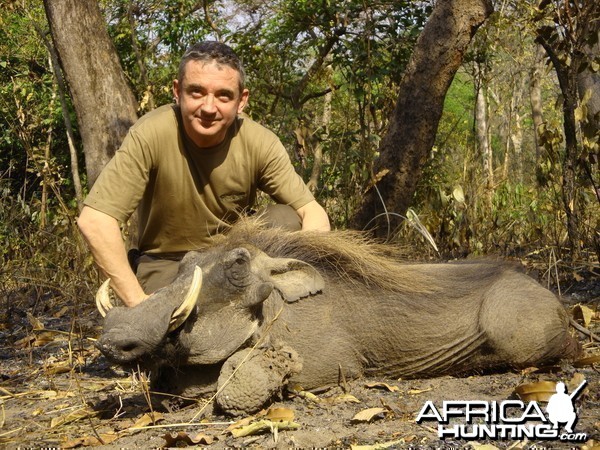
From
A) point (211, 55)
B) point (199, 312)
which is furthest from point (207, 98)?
point (199, 312)

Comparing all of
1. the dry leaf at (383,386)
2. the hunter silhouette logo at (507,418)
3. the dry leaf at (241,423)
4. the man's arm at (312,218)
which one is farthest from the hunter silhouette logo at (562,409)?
the man's arm at (312,218)

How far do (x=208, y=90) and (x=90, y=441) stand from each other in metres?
1.55

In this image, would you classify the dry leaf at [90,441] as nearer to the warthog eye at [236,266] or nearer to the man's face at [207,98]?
the warthog eye at [236,266]

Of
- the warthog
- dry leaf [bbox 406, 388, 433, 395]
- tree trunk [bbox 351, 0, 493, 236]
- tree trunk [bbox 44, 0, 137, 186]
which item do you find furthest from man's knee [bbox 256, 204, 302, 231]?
tree trunk [bbox 44, 0, 137, 186]

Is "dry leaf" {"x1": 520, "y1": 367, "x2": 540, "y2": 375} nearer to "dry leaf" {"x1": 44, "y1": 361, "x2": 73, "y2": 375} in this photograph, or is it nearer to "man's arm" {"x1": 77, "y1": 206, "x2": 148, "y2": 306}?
"man's arm" {"x1": 77, "y1": 206, "x2": 148, "y2": 306}

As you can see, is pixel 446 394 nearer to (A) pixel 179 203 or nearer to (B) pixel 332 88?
(A) pixel 179 203

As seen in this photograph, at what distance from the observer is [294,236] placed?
3.46m

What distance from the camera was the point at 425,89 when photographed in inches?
196

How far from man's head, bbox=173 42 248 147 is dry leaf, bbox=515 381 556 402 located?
1.66 m

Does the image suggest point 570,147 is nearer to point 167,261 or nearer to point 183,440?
point 167,261

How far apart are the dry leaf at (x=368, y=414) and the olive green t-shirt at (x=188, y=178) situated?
3.67 feet

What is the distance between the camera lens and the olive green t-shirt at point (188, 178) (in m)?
3.55

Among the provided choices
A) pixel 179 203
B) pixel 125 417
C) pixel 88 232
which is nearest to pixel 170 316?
pixel 125 417

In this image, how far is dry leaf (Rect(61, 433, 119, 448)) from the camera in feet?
9.00
